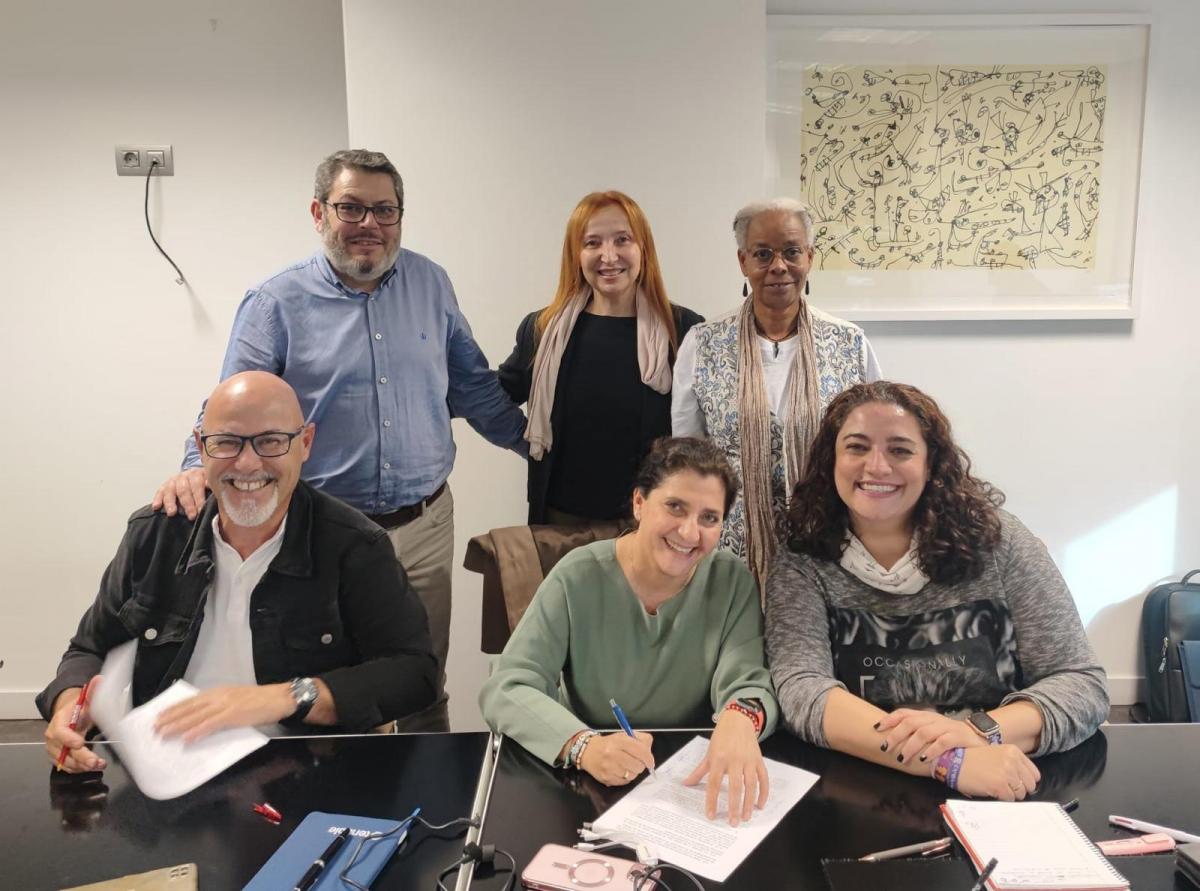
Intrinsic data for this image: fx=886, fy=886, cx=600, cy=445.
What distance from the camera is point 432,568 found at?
2537mm

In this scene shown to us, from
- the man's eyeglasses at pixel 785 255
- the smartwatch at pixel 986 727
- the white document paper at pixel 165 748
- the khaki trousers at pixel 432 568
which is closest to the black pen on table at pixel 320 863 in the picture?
the white document paper at pixel 165 748

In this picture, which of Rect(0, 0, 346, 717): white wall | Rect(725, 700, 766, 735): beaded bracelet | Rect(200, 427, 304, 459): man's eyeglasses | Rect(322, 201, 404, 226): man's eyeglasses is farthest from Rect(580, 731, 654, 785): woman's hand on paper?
Rect(0, 0, 346, 717): white wall

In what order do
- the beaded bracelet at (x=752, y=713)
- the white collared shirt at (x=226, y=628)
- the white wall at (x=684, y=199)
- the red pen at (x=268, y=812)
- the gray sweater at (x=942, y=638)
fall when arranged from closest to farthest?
the red pen at (x=268, y=812) → the beaded bracelet at (x=752, y=713) → the gray sweater at (x=942, y=638) → the white collared shirt at (x=226, y=628) → the white wall at (x=684, y=199)

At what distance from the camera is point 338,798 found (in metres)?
1.33

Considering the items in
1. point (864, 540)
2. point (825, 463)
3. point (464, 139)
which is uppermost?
point (464, 139)

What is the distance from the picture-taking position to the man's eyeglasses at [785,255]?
2295mm

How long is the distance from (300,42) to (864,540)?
2.77 metres

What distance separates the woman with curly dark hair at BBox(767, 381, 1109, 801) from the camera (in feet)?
5.08

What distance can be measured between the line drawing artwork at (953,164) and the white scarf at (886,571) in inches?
70.0

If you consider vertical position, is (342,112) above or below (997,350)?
above

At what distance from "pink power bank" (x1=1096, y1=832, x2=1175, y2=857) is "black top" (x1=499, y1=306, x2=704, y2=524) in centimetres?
147

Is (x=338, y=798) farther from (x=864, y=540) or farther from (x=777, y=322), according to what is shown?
(x=777, y=322)

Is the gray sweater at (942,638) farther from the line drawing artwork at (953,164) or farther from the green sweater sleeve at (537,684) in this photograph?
the line drawing artwork at (953,164)

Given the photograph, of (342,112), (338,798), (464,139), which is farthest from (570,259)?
(338,798)
